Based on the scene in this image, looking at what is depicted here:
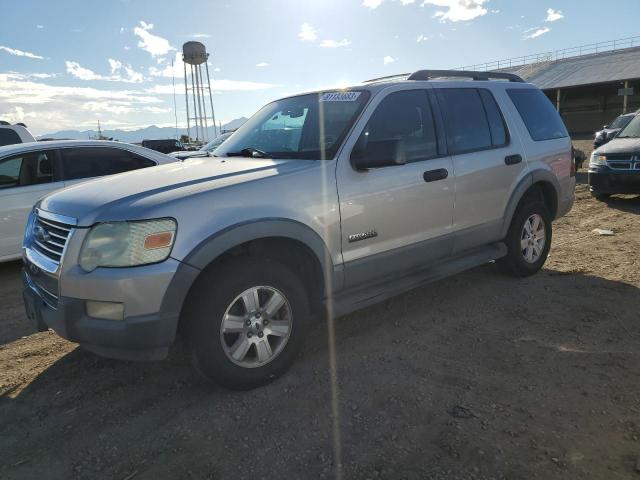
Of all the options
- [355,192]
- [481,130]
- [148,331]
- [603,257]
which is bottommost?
[603,257]

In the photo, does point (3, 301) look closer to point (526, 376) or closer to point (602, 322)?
point (526, 376)

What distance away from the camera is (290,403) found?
3.03 meters

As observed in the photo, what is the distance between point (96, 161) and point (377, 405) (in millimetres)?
5118

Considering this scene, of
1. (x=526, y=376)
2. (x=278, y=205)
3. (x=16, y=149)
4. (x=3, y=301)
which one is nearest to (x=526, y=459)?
(x=526, y=376)

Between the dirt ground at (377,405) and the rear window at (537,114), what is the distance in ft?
5.89

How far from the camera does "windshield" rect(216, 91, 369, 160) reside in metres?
3.62

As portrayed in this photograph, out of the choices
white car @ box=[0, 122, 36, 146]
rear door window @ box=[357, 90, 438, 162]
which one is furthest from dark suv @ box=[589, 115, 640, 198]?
white car @ box=[0, 122, 36, 146]

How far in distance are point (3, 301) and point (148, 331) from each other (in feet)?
11.3

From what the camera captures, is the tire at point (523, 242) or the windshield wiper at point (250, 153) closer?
the windshield wiper at point (250, 153)

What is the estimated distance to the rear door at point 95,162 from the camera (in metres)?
6.23

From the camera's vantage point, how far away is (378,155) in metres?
3.44

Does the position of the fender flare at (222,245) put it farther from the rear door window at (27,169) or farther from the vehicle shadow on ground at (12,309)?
the rear door window at (27,169)

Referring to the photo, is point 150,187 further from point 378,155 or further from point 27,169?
point 27,169

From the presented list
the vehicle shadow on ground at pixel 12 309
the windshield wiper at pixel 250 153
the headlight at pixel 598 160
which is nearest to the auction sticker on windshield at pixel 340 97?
the windshield wiper at pixel 250 153
